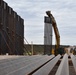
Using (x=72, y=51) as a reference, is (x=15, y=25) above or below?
above

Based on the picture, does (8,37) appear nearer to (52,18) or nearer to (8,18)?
(8,18)

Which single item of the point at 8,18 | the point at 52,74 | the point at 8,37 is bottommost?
the point at 52,74

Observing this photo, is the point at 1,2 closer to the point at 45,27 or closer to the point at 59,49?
the point at 45,27

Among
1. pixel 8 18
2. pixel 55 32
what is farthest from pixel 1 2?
pixel 55 32

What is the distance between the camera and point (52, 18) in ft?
92.3

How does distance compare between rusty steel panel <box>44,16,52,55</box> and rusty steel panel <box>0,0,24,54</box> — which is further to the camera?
rusty steel panel <box>44,16,52,55</box>

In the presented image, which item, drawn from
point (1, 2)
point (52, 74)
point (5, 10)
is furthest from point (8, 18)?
point (52, 74)

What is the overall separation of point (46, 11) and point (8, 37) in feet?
16.2

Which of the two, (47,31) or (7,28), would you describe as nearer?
(7,28)

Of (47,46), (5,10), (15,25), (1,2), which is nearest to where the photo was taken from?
(1,2)

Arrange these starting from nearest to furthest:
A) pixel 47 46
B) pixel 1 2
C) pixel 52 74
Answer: pixel 52 74 < pixel 1 2 < pixel 47 46

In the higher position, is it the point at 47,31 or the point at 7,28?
the point at 7,28

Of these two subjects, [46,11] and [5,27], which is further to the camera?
[46,11]

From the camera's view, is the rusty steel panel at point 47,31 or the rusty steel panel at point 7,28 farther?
the rusty steel panel at point 47,31
